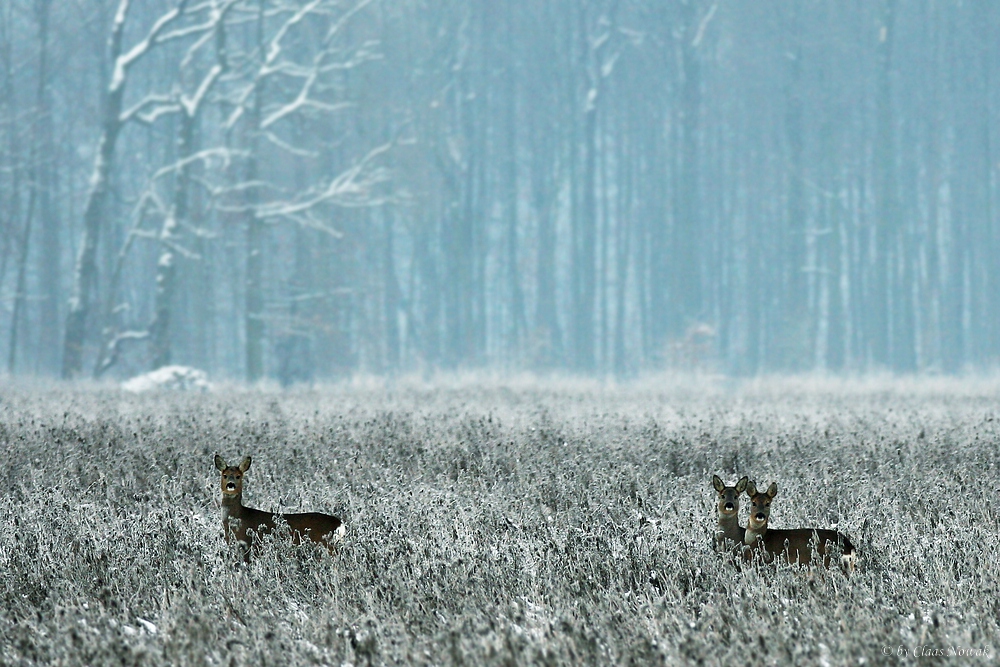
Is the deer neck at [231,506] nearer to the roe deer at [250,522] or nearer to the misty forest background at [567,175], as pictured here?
the roe deer at [250,522]

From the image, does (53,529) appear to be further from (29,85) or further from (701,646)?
(29,85)

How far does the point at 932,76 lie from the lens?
3956cm

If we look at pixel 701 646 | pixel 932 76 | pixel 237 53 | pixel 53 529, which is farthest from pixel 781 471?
pixel 932 76

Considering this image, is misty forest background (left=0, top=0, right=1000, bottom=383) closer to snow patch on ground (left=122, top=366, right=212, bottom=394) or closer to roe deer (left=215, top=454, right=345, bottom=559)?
snow patch on ground (left=122, top=366, right=212, bottom=394)

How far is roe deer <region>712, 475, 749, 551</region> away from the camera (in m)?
5.26

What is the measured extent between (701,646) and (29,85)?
3109cm

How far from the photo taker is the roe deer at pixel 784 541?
5.15 m

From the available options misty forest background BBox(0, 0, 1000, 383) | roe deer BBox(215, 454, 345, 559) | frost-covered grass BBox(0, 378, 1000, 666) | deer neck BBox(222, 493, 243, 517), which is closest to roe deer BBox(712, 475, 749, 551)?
frost-covered grass BBox(0, 378, 1000, 666)

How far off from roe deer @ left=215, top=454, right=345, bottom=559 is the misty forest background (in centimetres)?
2456

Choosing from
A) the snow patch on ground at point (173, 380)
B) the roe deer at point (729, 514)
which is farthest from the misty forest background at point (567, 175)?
the roe deer at point (729, 514)

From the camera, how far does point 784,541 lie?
5.32m

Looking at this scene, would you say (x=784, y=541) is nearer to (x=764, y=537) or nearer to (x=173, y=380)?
(x=764, y=537)

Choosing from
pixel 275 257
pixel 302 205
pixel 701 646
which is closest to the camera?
pixel 701 646

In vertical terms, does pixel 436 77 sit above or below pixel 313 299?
above
